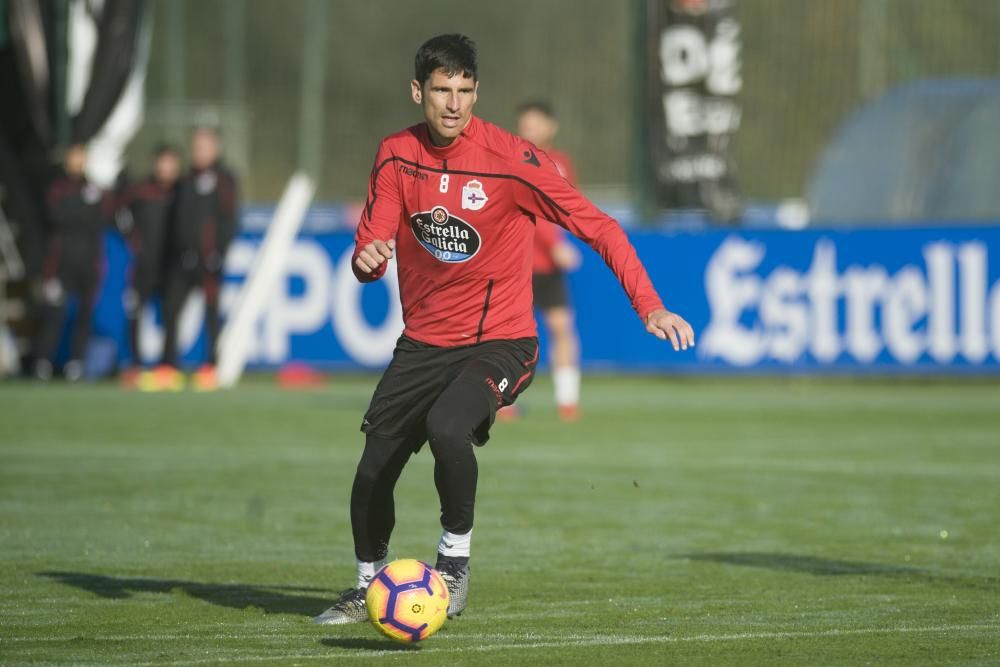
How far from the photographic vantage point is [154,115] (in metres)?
33.2

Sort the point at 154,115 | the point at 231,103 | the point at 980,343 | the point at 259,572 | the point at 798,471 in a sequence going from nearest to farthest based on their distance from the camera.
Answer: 1. the point at 259,572
2. the point at 798,471
3. the point at 980,343
4. the point at 154,115
5. the point at 231,103

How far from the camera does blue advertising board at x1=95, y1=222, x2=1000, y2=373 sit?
757 inches

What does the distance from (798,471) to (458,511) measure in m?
5.81

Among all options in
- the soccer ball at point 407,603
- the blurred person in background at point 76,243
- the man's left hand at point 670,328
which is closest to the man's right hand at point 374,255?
the man's left hand at point 670,328

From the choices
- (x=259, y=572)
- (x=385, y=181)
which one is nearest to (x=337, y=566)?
(x=259, y=572)

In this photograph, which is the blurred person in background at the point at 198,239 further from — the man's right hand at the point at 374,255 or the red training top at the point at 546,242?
the man's right hand at the point at 374,255

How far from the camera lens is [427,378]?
6.76m

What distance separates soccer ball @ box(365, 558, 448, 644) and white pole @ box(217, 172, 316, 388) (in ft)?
44.0

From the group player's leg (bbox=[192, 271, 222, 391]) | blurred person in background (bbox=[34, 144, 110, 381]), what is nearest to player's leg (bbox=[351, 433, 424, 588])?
player's leg (bbox=[192, 271, 222, 391])

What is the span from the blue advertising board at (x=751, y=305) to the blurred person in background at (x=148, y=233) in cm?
71

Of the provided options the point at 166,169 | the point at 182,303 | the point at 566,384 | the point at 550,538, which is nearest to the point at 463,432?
the point at 550,538

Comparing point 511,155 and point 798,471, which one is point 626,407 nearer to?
point 798,471

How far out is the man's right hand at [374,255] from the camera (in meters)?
6.24

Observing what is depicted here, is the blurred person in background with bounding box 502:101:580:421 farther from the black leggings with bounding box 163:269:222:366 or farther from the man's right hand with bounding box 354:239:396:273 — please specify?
the man's right hand with bounding box 354:239:396:273
